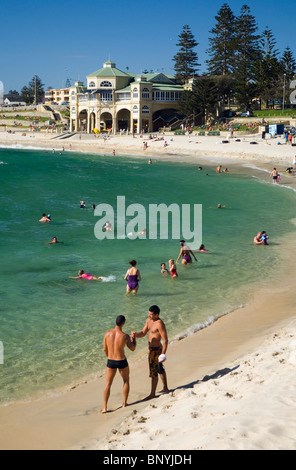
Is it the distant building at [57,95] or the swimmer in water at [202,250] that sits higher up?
the distant building at [57,95]

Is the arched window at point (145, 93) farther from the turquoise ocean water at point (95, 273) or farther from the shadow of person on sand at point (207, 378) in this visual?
the shadow of person on sand at point (207, 378)

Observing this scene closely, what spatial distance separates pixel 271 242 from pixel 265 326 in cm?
984

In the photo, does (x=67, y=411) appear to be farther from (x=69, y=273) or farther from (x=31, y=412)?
(x=69, y=273)

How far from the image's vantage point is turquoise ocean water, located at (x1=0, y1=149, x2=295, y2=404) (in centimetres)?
1048

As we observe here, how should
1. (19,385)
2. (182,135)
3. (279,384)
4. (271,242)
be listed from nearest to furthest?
(279,384) → (19,385) → (271,242) → (182,135)

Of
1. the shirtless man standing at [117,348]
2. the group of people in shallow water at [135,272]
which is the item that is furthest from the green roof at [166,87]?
the shirtless man standing at [117,348]

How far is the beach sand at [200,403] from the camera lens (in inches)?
221

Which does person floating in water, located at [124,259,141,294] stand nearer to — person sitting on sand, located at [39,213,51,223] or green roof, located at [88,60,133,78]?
person sitting on sand, located at [39,213,51,223]

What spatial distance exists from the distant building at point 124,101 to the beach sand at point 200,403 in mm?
76426

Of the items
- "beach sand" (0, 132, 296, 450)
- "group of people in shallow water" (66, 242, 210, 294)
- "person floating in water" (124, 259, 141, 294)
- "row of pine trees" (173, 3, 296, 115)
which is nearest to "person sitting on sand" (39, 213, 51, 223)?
"group of people in shallow water" (66, 242, 210, 294)

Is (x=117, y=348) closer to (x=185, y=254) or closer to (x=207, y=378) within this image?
(x=207, y=378)

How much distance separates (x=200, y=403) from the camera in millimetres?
6812
